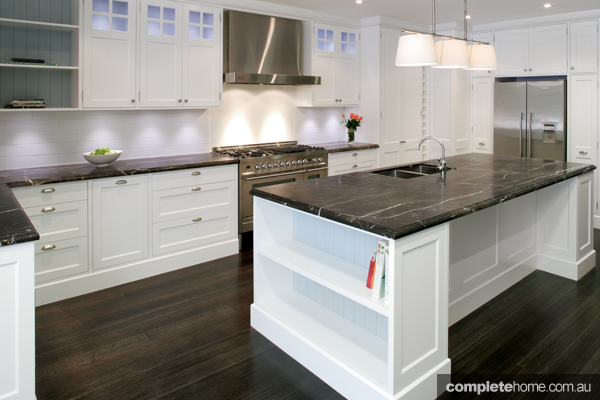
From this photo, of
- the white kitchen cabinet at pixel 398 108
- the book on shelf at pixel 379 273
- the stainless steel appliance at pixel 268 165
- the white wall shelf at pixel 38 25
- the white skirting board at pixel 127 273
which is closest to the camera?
the book on shelf at pixel 379 273

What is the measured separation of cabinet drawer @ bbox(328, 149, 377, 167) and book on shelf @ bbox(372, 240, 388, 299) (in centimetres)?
319

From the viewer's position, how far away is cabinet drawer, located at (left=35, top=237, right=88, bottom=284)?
132 inches

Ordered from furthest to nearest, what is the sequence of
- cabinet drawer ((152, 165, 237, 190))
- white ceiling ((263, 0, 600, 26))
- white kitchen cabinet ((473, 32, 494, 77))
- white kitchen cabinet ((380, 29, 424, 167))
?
white kitchen cabinet ((473, 32, 494, 77)), white kitchen cabinet ((380, 29, 424, 167)), white ceiling ((263, 0, 600, 26)), cabinet drawer ((152, 165, 237, 190))

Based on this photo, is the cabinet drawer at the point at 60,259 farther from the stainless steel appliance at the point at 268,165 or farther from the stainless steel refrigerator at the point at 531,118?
the stainless steel refrigerator at the point at 531,118

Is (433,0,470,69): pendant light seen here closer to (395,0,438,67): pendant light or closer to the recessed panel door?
(395,0,438,67): pendant light

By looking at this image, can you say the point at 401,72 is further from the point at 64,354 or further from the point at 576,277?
the point at 64,354

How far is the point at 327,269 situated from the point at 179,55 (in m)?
2.64

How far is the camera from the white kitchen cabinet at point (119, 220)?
362 cm

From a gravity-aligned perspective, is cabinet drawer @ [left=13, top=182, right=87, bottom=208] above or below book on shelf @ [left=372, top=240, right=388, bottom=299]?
above

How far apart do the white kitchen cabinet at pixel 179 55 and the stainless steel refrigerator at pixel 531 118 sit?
12.3ft

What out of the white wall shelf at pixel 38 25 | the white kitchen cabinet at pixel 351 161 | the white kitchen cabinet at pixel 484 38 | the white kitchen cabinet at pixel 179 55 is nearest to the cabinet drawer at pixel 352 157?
the white kitchen cabinet at pixel 351 161

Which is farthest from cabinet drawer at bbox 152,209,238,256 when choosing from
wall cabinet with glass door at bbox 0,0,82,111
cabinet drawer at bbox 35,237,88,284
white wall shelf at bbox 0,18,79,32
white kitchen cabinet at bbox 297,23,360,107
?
white kitchen cabinet at bbox 297,23,360,107

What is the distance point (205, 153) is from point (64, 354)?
2542 millimetres

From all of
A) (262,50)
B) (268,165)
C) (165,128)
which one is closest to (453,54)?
(268,165)
